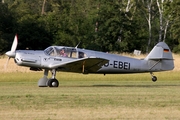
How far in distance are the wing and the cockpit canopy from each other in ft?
1.32

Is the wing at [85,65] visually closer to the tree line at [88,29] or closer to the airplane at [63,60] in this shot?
the airplane at [63,60]

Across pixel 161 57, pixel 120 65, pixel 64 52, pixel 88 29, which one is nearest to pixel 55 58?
pixel 64 52

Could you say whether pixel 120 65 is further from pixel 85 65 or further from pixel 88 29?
pixel 88 29

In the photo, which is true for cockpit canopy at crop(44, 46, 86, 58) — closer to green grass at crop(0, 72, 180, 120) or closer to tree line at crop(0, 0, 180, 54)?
green grass at crop(0, 72, 180, 120)

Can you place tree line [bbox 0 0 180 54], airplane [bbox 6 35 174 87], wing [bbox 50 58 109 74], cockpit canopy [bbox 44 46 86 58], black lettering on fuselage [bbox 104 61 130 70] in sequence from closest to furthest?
wing [bbox 50 58 109 74] < airplane [bbox 6 35 174 87] < cockpit canopy [bbox 44 46 86 58] < black lettering on fuselage [bbox 104 61 130 70] < tree line [bbox 0 0 180 54]

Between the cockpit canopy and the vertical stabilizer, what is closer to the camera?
the cockpit canopy

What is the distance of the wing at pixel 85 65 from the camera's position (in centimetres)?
2205

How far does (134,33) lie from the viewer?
184 ft

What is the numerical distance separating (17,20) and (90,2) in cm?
1772

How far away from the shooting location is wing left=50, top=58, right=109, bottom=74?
22.1 meters

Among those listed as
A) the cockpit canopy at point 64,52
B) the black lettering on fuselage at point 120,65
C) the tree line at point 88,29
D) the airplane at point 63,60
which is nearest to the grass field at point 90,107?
the airplane at point 63,60

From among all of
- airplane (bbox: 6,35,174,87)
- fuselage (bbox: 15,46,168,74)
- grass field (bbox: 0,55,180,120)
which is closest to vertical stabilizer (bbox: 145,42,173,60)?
airplane (bbox: 6,35,174,87)

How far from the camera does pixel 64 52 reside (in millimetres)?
22672

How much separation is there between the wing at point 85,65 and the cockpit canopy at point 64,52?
15.8 inches
